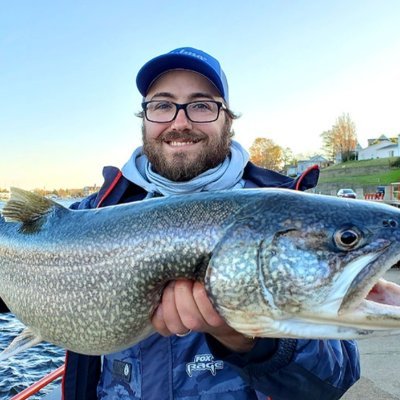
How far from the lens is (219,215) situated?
83.2 inches

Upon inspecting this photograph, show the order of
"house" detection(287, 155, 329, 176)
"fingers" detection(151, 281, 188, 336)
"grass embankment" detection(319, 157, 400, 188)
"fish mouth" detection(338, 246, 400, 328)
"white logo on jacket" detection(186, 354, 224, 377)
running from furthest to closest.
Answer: "house" detection(287, 155, 329, 176), "grass embankment" detection(319, 157, 400, 188), "white logo on jacket" detection(186, 354, 224, 377), "fingers" detection(151, 281, 188, 336), "fish mouth" detection(338, 246, 400, 328)

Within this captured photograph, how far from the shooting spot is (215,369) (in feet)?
8.41

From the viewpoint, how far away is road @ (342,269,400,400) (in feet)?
14.5

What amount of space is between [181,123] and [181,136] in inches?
4.3

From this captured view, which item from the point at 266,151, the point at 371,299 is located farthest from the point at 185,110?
the point at 266,151

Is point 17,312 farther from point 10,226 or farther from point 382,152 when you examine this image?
point 382,152

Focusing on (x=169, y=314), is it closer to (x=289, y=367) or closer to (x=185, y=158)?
(x=289, y=367)

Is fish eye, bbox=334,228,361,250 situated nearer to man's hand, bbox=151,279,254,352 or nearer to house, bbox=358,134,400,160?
man's hand, bbox=151,279,254,352

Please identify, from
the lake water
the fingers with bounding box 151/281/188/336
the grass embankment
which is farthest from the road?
the grass embankment

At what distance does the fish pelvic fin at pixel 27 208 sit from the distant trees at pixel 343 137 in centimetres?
10420

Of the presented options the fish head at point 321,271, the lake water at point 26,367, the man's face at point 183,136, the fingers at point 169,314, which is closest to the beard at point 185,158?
the man's face at point 183,136

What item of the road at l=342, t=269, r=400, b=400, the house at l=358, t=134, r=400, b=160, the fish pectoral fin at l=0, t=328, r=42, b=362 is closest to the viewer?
the fish pectoral fin at l=0, t=328, r=42, b=362

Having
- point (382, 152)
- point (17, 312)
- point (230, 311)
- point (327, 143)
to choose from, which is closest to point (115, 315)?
point (230, 311)

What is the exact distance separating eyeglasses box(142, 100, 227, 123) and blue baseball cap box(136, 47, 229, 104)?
0.17m
